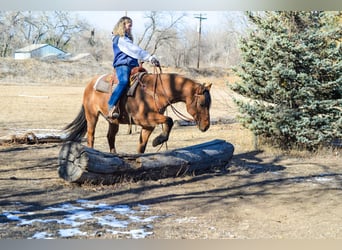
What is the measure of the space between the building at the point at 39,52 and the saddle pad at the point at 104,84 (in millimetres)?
35016

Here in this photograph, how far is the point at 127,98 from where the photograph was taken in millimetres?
7109

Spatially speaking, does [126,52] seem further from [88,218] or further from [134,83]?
[88,218]

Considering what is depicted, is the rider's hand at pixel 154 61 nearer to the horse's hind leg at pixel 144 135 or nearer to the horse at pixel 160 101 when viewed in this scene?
the horse at pixel 160 101

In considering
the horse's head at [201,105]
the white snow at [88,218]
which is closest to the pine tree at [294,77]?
the horse's head at [201,105]

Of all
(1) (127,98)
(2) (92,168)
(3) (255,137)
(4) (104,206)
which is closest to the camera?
(4) (104,206)

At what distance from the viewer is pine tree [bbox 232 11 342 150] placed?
9.47m

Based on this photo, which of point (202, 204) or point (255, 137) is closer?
point (202, 204)

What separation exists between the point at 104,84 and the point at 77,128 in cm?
152

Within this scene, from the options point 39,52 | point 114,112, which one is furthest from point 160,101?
point 39,52

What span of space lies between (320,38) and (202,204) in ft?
19.2

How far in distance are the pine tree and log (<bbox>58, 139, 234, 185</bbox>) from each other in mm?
2736

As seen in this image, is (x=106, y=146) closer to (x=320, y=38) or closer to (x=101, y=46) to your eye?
(x=320, y=38)

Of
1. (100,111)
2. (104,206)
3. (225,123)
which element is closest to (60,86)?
(225,123)

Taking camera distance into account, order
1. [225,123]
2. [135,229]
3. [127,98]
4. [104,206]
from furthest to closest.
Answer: [225,123], [127,98], [104,206], [135,229]
